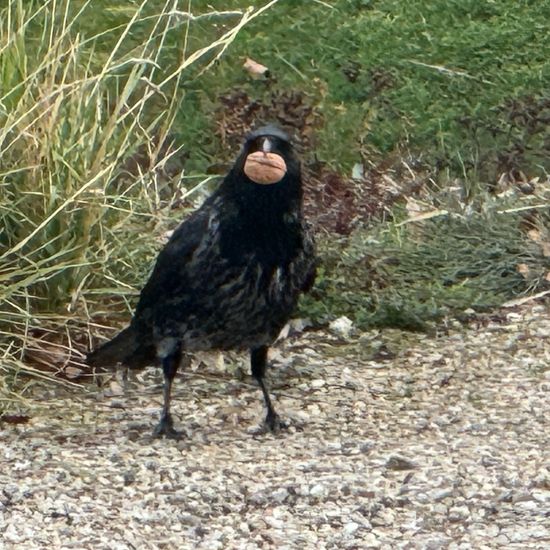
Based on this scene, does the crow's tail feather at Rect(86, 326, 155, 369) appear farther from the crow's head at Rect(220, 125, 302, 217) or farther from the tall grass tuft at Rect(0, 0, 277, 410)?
the crow's head at Rect(220, 125, 302, 217)

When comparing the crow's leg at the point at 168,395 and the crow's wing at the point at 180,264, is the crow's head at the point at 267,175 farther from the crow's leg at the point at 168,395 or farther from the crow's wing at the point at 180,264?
the crow's leg at the point at 168,395

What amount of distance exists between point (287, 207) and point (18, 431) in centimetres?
110

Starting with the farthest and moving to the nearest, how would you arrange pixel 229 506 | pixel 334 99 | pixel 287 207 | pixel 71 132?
pixel 334 99 < pixel 71 132 < pixel 287 207 < pixel 229 506

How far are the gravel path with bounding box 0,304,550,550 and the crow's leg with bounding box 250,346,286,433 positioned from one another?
6cm

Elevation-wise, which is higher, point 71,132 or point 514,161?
point 71,132

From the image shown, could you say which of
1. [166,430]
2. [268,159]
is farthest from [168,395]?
[268,159]

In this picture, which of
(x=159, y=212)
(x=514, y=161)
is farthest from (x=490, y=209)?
(x=159, y=212)

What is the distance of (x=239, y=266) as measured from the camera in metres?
4.87

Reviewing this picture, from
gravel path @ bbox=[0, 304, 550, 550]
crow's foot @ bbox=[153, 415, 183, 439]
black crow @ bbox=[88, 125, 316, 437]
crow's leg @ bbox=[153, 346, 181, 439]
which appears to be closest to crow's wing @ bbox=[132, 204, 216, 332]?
black crow @ bbox=[88, 125, 316, 437]

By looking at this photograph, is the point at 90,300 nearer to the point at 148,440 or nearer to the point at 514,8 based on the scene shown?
the point at 148,440

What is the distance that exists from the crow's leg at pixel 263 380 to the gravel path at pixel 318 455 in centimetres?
6

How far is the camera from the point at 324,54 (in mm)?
7840

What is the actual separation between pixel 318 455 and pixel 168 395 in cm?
55

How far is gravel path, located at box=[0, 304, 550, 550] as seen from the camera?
4199 millimetres
